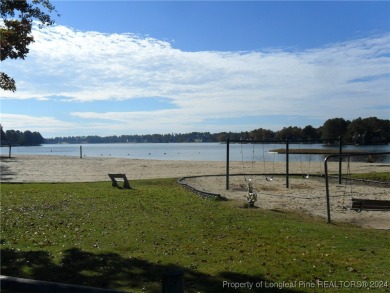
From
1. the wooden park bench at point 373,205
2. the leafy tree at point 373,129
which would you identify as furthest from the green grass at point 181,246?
A: the leafy tree at point 373,129

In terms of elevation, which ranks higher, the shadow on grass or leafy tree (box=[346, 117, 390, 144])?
leafy tree (box=[346, 117, 390, 144])

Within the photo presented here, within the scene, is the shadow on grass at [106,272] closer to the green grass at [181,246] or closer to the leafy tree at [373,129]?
the green grass at [181,246]

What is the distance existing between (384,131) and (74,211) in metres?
80.8

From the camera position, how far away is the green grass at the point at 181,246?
5.88m

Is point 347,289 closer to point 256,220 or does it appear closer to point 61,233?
point 256,220

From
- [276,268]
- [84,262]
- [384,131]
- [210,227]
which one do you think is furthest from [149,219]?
[384,131]

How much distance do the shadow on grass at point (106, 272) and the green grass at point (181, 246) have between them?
15 mm

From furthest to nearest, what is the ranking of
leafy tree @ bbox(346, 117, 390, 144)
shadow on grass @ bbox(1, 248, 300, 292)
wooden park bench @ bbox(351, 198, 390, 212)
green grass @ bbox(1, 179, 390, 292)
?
leafy tree @ bbox(346, 117, 390, 144) → wooden park bench @ bbox(351, 198, 390, 212) → green grass @ bbox(1, 179, 390, 292) → shadow on grass @ bbox(1, 248, 300, 292)

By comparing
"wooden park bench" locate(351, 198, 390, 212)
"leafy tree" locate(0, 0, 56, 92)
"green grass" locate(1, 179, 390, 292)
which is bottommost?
"green grass" locate(1, 179, 390, 292)

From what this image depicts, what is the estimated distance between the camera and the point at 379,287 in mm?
5352

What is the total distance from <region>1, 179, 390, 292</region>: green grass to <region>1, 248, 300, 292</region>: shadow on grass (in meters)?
0.01

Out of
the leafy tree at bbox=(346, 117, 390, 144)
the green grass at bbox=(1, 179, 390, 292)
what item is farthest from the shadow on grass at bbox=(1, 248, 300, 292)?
the leafy tree at bbox=(346, 117, 390, 144)

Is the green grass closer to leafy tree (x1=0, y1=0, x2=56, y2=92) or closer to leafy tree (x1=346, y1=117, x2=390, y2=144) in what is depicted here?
leafy tree (x1=0, y1=0, x2=56, y2=92)

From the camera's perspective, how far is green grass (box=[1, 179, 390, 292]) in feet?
19.3
